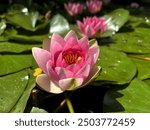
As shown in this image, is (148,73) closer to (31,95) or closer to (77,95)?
(77,95)

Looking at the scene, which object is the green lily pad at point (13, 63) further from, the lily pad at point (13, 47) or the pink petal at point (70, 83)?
the pink petal at point (70, 83)

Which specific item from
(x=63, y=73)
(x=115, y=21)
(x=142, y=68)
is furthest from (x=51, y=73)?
(x=115, y=21)

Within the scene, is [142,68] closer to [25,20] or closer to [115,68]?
[115,68]

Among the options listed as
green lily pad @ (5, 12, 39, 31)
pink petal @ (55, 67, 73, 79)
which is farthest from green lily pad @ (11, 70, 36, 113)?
green lily pad @ (5, 12, 39, 31)

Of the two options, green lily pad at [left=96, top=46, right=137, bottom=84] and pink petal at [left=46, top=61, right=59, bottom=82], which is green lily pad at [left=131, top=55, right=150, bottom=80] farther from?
pink petal at [left=46, top=61, right=59, bottom=82]

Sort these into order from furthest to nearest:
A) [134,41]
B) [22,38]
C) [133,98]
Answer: [134,41] < [22,38] < [133,98]
